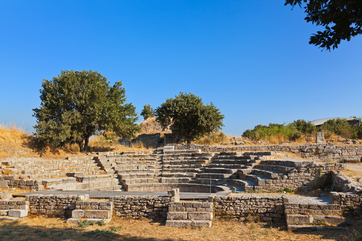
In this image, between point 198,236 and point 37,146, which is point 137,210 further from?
point 37,146

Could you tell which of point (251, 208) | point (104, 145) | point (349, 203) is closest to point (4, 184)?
point (251, 208)

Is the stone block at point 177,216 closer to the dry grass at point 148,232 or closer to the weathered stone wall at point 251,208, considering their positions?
the dry grass at point 148,232

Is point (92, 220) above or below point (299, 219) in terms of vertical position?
below

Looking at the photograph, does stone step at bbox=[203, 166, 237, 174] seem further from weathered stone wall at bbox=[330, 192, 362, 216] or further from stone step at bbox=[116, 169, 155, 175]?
weathered stone wall at bbox=[330, 192, 362, 216]

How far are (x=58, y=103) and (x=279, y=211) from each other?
56.9 feet

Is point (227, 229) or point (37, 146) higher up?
point (37, 146)

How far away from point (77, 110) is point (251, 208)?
16321 millimetres

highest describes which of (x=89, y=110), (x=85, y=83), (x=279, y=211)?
(x=85, y=83)

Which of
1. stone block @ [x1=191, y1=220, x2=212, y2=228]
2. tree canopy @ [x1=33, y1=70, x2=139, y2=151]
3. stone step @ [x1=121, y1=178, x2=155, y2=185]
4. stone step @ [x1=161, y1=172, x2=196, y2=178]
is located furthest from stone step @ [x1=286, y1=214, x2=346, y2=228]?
tree canopy @ [x1=33, y1=70, x2=139, y2=151]

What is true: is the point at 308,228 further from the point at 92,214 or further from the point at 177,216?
the point at 92,214

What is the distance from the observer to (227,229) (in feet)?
25.1

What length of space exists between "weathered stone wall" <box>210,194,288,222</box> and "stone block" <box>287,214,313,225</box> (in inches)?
23.6

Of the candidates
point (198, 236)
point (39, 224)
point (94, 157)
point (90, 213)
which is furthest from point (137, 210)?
point (94, 157)

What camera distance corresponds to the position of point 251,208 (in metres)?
8.30
